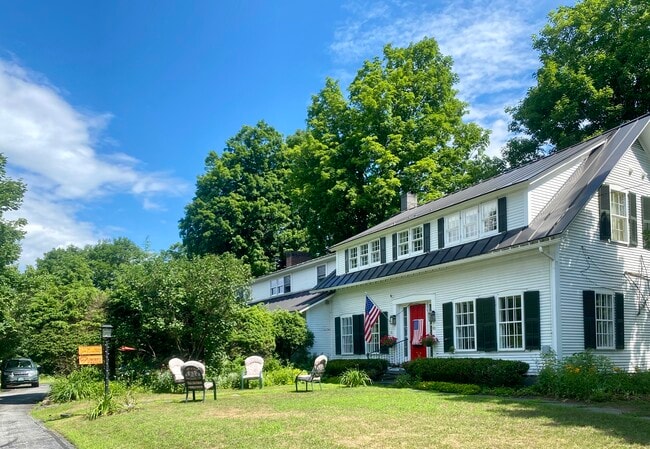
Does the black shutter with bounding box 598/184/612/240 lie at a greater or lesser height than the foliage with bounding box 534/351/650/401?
greater

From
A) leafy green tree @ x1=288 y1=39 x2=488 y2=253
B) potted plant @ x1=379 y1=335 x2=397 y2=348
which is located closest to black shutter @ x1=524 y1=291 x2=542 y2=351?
potted plant @ x1=379 y1=335 x2=397 y2=348

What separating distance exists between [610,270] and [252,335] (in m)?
13.9

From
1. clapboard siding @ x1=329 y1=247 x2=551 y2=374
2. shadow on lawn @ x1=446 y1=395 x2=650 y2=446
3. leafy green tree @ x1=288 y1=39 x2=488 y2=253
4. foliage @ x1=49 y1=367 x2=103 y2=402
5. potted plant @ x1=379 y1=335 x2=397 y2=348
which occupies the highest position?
leafy green tree @ x1=288 y1=39 x2=488 y2=253

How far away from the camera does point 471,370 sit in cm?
1742

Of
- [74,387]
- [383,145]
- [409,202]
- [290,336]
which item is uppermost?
[383,145]

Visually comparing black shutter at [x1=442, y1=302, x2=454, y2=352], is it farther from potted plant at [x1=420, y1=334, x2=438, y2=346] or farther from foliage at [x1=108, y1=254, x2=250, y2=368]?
foliage at [x1=108, y1=254, x2=250, y2=368]

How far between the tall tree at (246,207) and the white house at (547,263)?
2533cm

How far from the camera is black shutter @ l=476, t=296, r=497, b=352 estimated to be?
60.6 ft

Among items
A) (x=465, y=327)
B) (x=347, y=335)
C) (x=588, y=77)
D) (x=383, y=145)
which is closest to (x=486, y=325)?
(x=465, y=327)

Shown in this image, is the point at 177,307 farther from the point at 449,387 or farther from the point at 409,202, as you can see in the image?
the point at 409,202

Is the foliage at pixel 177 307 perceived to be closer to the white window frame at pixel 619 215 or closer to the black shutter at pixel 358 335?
the black shutter at pixel 358 335

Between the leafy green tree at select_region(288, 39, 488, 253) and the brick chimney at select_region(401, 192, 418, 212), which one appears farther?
the leafy green tree at select_region(288, 39, 488, 253)

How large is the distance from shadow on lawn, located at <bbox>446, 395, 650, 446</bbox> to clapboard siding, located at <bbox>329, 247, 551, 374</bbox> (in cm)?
363

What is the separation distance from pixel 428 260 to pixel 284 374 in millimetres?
7007
